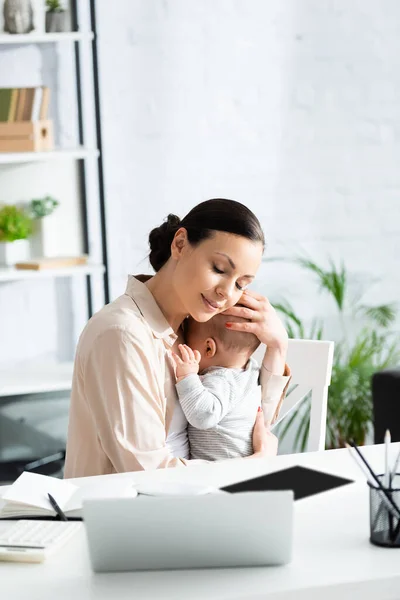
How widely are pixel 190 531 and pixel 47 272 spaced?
230 cm

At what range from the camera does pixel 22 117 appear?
11.2 feet

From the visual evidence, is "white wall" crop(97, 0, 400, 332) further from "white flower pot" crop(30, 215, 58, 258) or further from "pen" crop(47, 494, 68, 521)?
"pen" crop(47, 494, 68, 521)

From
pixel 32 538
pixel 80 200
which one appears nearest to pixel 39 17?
pixel 80 200

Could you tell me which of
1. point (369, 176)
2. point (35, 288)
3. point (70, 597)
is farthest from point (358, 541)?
point (369, 176)

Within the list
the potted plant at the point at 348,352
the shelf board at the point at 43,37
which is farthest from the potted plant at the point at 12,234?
the potted plant at the point at 348,352

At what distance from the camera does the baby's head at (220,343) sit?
219cm

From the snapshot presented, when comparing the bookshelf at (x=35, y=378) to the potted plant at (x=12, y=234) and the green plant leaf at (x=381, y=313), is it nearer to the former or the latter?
the potted plant at (x=12, y=234)

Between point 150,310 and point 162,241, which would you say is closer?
point 150,310

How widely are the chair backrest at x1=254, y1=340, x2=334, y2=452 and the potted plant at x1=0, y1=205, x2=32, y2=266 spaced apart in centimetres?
145

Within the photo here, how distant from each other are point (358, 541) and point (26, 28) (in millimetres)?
2625

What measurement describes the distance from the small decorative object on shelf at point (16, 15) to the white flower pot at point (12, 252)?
0.76 m

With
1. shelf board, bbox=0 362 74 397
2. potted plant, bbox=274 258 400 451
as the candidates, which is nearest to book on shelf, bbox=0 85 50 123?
shelf board, bbox=0 362 74 397

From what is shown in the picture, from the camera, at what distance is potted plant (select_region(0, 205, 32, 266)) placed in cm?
348

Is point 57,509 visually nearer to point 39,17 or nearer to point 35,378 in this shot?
point 35,378
